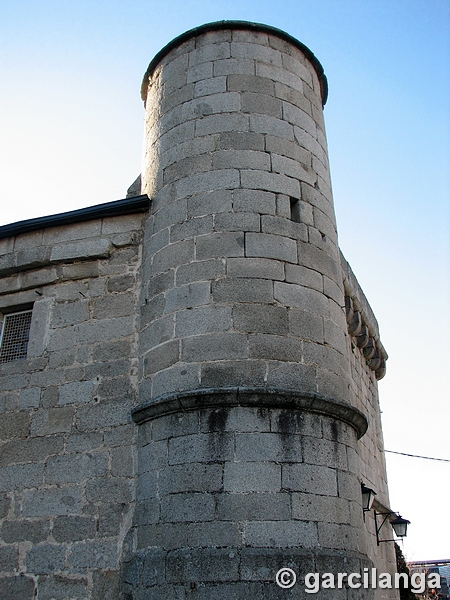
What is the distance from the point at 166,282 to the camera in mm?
5211

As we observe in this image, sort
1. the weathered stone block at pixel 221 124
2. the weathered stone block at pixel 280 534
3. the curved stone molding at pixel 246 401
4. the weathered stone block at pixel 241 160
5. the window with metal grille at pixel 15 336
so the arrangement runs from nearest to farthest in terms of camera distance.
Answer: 1. the weathered stone block at pixel 280 534
2. the curved stone molding at pixel 246 401
3. the weathered stone block at pixel 241 160
4. the weathered stone block at pixel 221 124
5. the window with metal grille at pixel 15 336

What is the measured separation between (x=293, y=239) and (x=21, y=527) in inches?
131

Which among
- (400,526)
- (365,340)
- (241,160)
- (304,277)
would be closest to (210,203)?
(241,160)

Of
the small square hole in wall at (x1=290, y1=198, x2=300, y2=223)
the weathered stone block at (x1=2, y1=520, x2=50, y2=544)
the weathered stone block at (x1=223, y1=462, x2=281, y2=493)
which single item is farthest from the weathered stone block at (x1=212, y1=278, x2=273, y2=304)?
the weathered stone block at (x1=2, y1=520, x2=50, y2=544)

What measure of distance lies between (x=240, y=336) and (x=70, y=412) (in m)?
1.75

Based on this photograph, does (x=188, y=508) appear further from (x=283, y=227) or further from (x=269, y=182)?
(x=269, y=182)

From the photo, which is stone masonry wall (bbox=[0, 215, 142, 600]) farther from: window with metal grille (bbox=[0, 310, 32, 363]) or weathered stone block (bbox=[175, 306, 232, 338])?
weathered stone block (bbox=[175, 306, 232, 338])

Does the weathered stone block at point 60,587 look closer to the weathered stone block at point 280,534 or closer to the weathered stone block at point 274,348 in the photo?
the weathered stone block at point 280,534

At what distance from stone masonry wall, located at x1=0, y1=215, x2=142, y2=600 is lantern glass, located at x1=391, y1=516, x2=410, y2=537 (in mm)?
4691

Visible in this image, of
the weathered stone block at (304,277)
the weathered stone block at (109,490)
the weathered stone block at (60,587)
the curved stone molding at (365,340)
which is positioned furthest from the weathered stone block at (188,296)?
the curved stone molding at (365,340)

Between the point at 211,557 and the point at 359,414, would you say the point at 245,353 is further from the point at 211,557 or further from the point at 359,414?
the point at 211,557

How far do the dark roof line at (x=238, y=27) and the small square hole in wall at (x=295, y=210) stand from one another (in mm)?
1987

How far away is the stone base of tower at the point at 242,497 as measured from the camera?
399 cm

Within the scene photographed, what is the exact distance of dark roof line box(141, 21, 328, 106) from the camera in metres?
6.18
